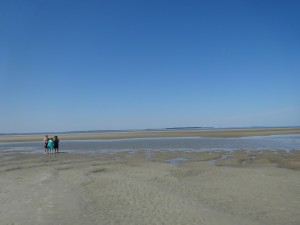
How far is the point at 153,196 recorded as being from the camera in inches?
473

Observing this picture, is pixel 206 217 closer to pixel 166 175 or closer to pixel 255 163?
pixel 166 175

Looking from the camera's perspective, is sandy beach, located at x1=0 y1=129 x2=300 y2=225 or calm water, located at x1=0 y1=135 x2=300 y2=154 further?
calm water, located at x1=0 y1=135 x2=300 y2=154

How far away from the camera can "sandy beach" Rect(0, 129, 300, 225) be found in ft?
30.6

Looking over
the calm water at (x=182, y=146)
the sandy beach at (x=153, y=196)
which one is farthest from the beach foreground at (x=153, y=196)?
the calm water at (x=182, y=146)

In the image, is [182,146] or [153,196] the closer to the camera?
[153,196]

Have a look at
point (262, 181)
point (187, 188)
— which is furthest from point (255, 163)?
point (187, 188)

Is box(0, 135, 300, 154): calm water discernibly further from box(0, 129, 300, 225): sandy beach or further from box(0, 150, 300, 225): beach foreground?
box(0, 129, 300, 225): sandy beach

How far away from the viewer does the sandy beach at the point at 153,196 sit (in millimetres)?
9332

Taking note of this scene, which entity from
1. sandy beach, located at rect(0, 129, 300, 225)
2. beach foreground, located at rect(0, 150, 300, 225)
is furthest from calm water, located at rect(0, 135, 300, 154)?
sandy beach, located at rect(0, 129, 300, 225)

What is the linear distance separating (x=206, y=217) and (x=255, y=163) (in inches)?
524

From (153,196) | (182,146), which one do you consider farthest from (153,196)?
(182,146)

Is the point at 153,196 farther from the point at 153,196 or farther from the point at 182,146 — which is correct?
the point at 182,146

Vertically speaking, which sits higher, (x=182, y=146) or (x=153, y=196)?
(x=182, y=146)

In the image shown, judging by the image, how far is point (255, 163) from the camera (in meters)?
21.5
